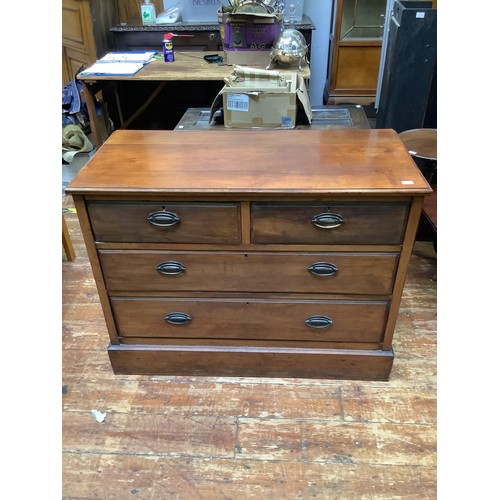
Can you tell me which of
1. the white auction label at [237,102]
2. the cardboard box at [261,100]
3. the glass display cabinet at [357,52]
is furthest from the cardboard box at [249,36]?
the glass display cabinet at [357,52]

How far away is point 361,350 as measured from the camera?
5.47 feet

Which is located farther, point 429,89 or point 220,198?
point 429,89

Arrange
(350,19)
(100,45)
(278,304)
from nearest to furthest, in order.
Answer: (278,304) < (100,45) < (350,19)

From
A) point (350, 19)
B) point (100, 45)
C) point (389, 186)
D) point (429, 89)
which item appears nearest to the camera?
point (389, 186)

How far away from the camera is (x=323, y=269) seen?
57.8 inches

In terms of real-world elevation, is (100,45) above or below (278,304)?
above

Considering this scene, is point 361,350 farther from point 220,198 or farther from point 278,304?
point 220,198

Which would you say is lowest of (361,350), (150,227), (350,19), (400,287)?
(361,350)

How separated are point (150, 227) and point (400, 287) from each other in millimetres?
844

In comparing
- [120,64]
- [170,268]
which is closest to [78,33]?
[120,64]

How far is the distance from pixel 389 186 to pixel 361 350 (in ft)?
2.18

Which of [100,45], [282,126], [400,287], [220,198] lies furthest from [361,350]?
[100,45]

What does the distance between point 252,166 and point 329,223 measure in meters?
0.31

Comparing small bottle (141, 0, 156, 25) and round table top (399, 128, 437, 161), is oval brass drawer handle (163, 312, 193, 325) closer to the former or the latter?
round table top (399, 128, 437, 161)
